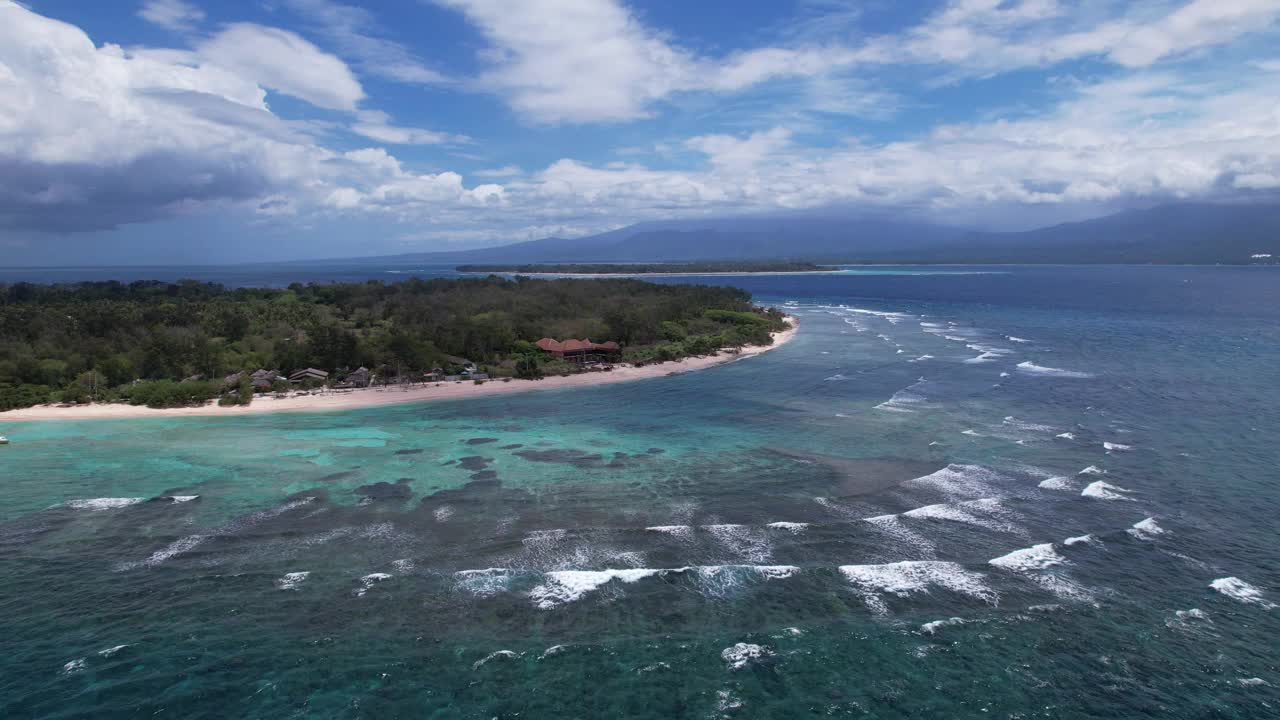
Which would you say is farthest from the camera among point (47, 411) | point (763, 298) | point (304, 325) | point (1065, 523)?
point (763, 298)

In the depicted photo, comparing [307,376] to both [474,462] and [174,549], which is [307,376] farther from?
[174,549]

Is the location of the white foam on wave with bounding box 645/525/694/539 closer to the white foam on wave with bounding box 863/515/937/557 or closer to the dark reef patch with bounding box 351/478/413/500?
the white foam on wave with bounding box 863/515/937/557

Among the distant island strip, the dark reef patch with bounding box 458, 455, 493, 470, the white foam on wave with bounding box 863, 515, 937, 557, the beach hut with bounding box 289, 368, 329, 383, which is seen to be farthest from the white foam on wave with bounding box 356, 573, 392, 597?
the beach hut with bounding box 289, 368, 329, 383

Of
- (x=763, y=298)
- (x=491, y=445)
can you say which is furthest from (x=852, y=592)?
(x=763, y=298)

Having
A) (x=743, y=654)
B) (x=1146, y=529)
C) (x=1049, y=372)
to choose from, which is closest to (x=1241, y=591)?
(x=1146, y=529)

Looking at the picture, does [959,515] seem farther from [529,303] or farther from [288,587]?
[529,303]
